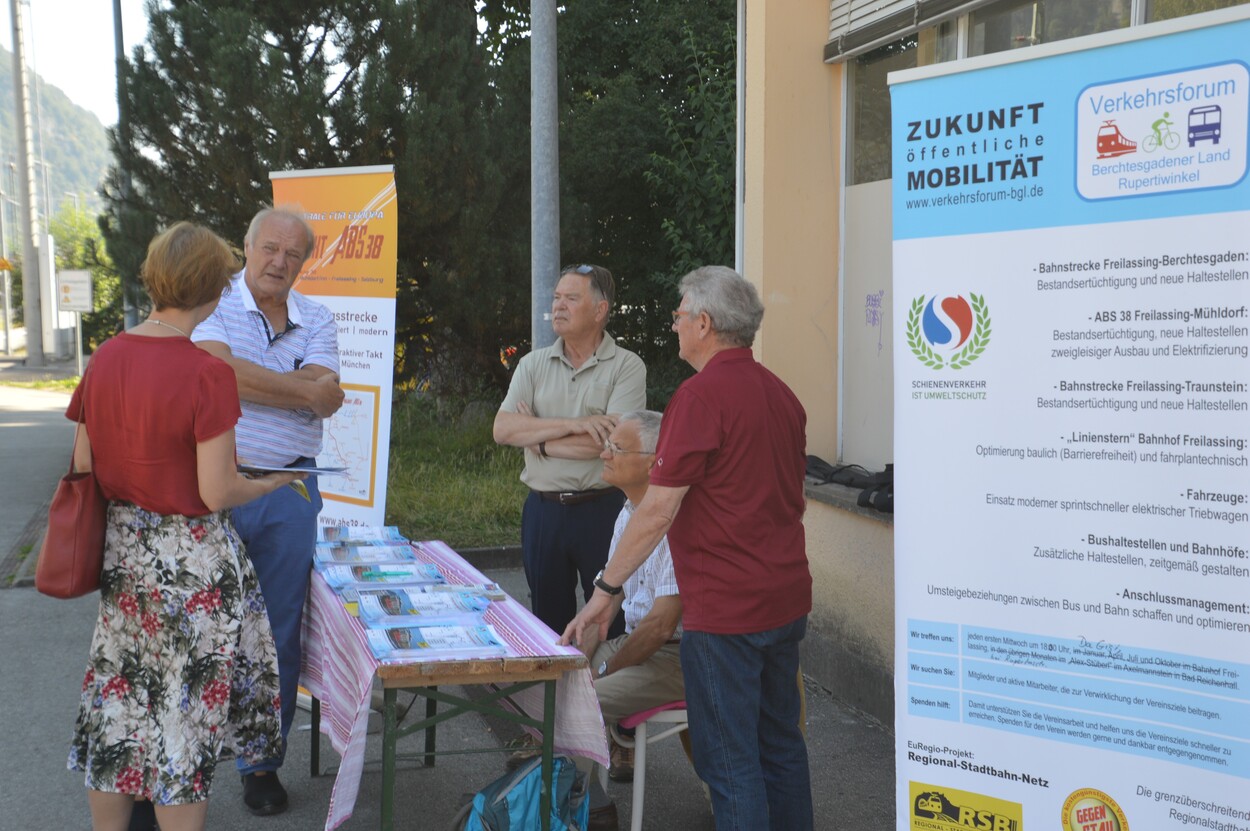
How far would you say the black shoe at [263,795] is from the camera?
4.08 metres

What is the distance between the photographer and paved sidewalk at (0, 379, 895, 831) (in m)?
4.09

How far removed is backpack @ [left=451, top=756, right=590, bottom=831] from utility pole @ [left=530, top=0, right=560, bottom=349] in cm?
354

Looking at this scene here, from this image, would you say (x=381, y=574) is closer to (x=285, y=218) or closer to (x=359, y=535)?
(x=359, y=535)

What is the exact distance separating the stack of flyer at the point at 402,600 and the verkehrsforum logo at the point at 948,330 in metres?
1.39

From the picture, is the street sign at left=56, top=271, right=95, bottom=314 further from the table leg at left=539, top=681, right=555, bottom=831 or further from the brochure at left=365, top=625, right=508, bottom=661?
the table leg at left=539, top=681, right=555, bottom=831

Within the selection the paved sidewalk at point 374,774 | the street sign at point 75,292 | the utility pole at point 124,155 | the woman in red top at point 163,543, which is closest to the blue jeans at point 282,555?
the paved sidewalk at point 374,774

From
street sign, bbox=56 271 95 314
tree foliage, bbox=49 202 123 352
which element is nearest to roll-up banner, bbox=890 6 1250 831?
tree foliage, bbox=49 202 123 352

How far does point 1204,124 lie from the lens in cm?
242

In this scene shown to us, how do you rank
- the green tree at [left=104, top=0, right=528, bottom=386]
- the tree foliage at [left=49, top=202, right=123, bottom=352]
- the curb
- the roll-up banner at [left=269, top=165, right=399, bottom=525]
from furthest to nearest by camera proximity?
the tree foliage at [left=49, top=202, right=123, bottom=352] → the green tree at [left=104, top=0, right=528, bottom=386] → the curb → the roll-up banner at [left=269, top=165, right=399, bottom=525]

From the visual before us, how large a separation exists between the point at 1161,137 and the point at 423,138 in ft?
30.5

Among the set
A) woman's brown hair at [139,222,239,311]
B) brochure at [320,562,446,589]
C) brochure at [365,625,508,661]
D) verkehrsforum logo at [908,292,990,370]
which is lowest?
brochure at [365,625,508,661]

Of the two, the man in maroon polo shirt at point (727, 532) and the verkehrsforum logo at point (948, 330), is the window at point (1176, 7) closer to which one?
the verkehrsforum logo at point (948, 330)

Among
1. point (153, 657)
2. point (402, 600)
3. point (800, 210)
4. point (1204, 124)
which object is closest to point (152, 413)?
point (153, 657)

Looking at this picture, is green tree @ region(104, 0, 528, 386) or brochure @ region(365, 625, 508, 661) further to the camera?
green tree @ region(104, 0, 528, 386)
